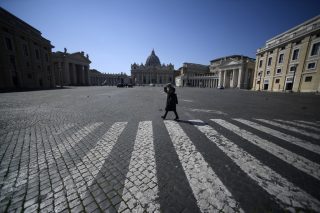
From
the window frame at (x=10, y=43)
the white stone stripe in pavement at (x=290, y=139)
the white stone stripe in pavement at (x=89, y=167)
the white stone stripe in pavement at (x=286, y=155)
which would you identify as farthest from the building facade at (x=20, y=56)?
the white stone stripe in pavement at (x=290, y=139)

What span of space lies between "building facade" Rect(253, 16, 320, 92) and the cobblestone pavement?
35.2 metres

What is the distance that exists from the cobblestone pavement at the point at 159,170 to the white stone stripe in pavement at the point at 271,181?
15 mm

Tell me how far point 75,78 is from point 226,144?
2955 inches

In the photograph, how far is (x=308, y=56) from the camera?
28.7 meters

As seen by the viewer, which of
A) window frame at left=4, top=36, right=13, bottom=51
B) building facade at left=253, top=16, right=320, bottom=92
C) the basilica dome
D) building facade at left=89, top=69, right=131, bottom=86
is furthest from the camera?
the basilica dome

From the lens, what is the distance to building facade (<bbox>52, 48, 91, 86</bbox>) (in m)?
58.0

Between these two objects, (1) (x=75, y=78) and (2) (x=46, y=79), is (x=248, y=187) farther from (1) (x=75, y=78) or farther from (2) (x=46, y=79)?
(1) (x=75, y=78)

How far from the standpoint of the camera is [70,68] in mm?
63281

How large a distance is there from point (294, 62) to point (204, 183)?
43967 millimetres

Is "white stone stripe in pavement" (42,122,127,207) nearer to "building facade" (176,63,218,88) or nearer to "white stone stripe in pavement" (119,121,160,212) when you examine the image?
"white stone stripe in pavement" (119,121,160,212)

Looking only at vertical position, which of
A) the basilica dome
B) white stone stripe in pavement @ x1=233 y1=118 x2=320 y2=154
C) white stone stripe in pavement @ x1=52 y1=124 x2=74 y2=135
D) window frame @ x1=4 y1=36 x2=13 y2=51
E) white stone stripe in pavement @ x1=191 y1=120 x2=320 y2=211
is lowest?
white stone stripe in pavement @ x1=52 y1=124 x2=74 y2=135

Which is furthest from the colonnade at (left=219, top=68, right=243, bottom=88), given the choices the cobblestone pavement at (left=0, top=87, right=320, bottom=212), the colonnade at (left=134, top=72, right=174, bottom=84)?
the cobblestone pavement at (left=0, top=87, right=320, bottom=212)

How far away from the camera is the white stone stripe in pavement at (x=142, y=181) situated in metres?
2.03

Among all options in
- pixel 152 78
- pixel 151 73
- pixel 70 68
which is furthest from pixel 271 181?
pixel 152 78
